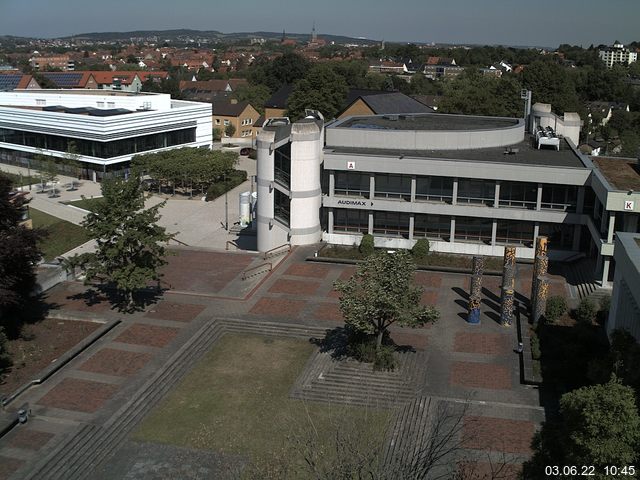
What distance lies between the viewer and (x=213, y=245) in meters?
49.1

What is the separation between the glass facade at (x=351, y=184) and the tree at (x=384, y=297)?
1669 centimetres

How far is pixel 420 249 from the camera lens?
41.8 meters

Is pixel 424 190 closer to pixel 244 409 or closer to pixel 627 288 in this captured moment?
pixel 627 288

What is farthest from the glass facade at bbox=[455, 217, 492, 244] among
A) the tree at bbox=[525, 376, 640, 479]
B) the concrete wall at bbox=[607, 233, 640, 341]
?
the tree at bbox=[525, 376, 640, 479]

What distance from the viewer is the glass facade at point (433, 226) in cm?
4347

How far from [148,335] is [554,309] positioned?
18.4 metres

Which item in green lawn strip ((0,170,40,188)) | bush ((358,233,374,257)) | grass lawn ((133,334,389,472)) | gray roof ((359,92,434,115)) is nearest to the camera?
grass lawn ((133,334,389,472))

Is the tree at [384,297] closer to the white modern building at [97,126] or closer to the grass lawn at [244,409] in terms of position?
the grass lawn at [244,409]

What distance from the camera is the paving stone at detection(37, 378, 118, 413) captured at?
25.6 metres

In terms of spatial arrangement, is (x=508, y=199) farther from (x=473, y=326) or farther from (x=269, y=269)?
(x=269, y=269)

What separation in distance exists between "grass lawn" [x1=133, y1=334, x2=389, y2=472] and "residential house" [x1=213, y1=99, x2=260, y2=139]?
70.9 m
